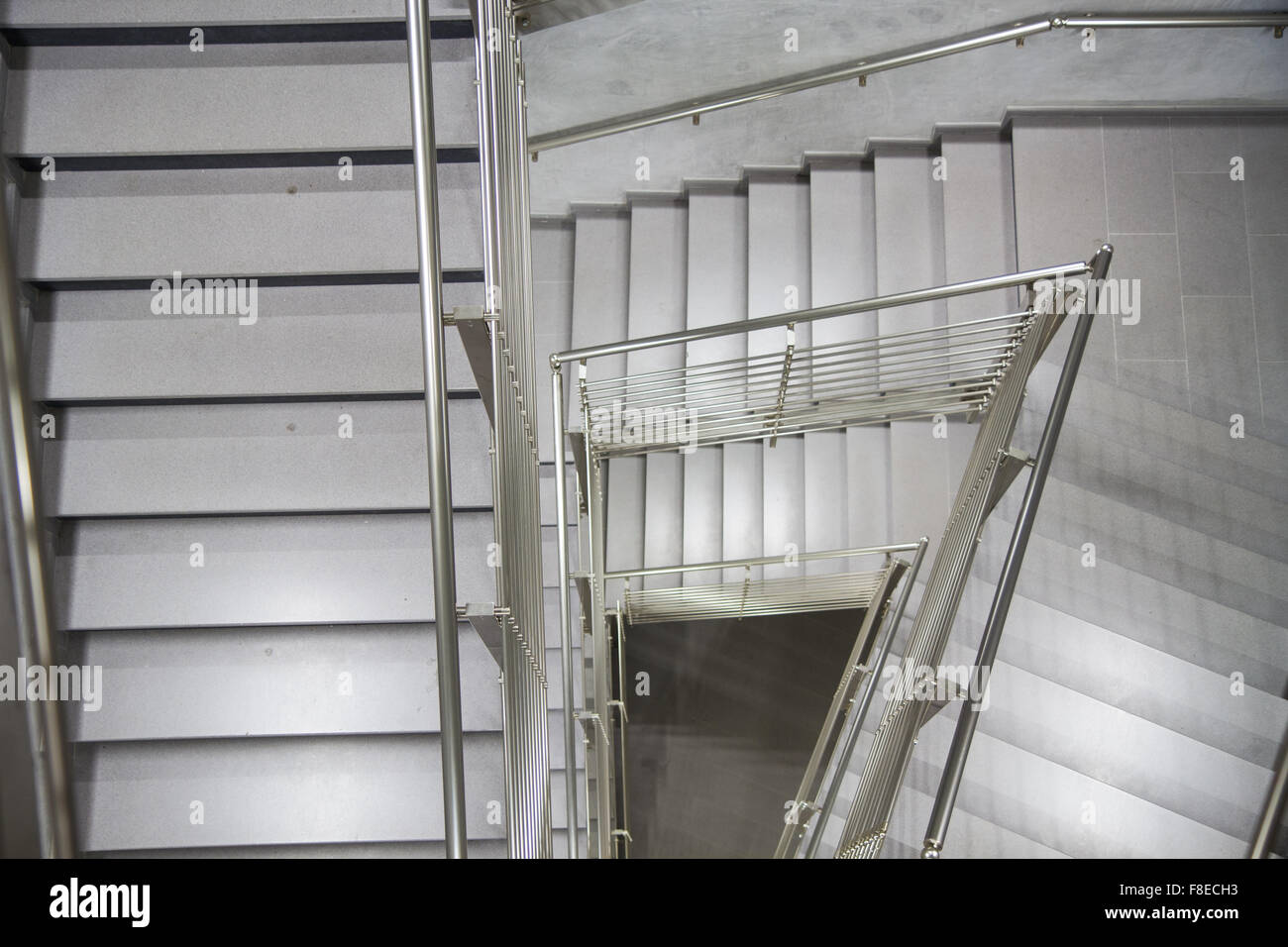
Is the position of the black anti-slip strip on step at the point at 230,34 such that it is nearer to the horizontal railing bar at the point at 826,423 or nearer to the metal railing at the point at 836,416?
the metal railing at the point at 836,416

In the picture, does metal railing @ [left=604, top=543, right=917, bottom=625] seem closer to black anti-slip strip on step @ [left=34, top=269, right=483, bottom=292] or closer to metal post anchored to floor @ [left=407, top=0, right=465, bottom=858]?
black anti-slip strip on step @ [left=34, top=269, right=483, bottom=292]

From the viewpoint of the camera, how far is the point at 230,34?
8.18 ft

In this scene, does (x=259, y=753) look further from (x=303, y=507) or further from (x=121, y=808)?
(x=303, y=507)

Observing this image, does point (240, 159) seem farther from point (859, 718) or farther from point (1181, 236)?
point (1181, 236)

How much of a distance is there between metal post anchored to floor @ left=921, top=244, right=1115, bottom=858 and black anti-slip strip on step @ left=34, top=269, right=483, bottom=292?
1362mm

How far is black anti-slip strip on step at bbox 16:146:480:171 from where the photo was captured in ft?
8.14

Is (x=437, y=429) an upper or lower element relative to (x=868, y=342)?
lower

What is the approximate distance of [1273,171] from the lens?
421 centimetres

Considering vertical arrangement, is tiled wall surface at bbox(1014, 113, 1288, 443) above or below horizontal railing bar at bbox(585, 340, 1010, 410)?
above

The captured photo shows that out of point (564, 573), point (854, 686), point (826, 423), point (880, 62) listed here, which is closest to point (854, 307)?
point (826, 423)

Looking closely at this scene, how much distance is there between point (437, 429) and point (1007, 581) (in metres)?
1.35

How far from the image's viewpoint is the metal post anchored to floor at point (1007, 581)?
6.15ft

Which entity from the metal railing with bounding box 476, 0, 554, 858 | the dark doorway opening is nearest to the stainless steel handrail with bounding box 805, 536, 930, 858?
the dark doorway opening
